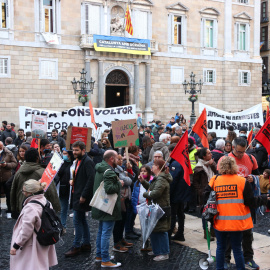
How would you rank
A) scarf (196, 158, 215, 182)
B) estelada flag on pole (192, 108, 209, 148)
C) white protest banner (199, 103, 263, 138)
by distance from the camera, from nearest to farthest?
scarf (196, 158, 215, 182) < estelada flag on pole (192, 108, 209, 148) < white protest banner (199, 103, 263, 138)

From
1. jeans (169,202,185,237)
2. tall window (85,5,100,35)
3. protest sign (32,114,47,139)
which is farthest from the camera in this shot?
tall window (85,5,100,35)

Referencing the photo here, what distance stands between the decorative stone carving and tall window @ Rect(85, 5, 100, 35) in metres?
0.98

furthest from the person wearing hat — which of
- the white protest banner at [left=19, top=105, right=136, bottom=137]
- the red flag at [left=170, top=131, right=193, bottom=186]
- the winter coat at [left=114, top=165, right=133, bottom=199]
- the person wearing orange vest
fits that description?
the white protest banner at [left=19, top=105, right=136, bottom=137]

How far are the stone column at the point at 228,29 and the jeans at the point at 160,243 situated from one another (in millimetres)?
24439

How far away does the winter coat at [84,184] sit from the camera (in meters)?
6.38

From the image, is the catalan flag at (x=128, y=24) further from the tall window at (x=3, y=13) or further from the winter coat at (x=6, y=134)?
the winter coat at (x=6, y=134)

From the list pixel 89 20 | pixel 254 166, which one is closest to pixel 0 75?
pixel 89 20

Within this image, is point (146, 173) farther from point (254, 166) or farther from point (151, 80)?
point (151, 80)

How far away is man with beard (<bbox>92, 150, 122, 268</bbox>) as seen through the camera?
5852 millimetres

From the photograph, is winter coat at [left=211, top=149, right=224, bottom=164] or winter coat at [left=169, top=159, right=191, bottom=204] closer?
winter coat at [left=169, top=159, right=191, bottom=204]

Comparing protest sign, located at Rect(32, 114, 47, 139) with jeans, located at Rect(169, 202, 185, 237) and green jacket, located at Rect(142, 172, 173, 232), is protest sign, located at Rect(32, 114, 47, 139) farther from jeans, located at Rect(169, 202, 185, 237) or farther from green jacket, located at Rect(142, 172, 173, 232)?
green jacket, located at Rect(142, 172, 173, 232)

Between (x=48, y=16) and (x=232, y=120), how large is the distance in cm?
1501

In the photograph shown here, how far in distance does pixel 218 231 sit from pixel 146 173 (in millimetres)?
1840

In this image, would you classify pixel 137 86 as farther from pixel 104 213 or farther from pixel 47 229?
pixel 47 229
